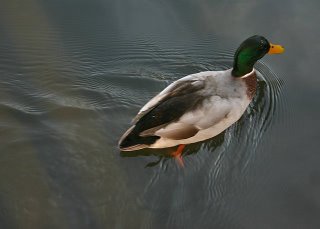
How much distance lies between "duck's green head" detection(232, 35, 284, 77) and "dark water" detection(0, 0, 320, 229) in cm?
39

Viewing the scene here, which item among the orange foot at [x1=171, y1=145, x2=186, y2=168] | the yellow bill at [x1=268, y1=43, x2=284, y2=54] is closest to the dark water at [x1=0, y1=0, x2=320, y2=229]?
the orange foot at [x1=171, y1=145, x2=186, y2=168]

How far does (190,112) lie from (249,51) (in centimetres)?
86

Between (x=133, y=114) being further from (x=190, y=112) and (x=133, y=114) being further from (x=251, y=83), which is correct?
(x=251, y=83)

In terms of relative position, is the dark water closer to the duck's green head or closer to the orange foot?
the orange foot

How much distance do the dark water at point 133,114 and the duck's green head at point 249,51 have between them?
1.29ft

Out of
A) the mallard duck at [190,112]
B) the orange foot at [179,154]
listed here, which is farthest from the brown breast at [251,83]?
the orange foot at [179,154]

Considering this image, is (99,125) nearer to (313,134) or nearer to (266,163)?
(266,163)

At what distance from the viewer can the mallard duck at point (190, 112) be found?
4426 mm

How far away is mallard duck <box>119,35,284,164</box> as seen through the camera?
443 centimetres

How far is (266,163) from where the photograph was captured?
15.1ft

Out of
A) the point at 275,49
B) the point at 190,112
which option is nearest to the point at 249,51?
the point at 275,49

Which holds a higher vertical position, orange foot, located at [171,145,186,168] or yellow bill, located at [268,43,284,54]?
yellow bill, located at [268,43,284,54]

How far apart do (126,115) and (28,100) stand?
837mm

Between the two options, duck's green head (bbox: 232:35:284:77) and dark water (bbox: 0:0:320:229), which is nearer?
dark water (bbox: 0:0:320:229)
